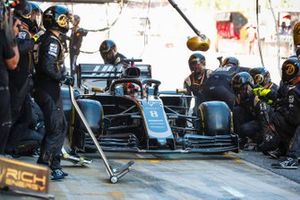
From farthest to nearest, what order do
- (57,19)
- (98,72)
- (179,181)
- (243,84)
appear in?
(98,72)
(243,84)
(179,181)
(57,19)

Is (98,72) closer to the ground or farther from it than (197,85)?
farther from it

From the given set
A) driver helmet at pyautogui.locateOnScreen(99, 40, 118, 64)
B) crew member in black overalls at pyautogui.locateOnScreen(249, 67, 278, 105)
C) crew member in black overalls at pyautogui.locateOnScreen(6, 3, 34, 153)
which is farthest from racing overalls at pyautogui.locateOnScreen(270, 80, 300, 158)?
driver helmet at pyautogui.locateOnScreen(99, 40, 118, 64)

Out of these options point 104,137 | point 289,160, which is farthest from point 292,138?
point 104,137

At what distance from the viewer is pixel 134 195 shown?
7539 mm

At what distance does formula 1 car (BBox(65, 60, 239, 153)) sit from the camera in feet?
31.5

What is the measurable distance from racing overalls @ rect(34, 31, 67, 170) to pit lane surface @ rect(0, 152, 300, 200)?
382mm

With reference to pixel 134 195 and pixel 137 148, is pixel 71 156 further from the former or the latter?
pixel 134 195

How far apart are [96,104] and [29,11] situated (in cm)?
184

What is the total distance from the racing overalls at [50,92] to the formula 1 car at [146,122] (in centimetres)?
139

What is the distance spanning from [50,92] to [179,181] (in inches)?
71.4

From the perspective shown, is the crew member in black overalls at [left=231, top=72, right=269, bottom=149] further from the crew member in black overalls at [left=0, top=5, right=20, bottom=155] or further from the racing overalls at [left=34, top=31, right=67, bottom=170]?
the crew member in black overalls at [left=0, top=5, right=20, bottom=155]

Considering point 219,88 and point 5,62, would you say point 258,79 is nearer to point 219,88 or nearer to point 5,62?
point 219,88

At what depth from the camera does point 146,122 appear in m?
9.77

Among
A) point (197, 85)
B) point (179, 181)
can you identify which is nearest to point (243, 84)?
point (197, 85)
